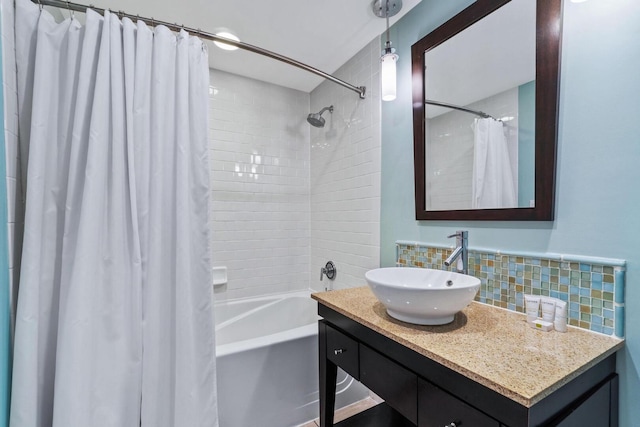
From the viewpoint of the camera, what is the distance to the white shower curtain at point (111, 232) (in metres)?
0.94

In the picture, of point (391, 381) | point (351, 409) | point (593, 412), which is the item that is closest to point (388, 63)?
point (391, 381)

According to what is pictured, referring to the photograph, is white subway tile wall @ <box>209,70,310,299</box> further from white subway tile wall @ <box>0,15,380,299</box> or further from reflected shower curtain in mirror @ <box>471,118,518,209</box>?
reflected shower curtain in mirror @ <box>471,118,518,209</box>

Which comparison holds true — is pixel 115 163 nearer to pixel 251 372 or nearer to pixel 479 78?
pixel 251 372

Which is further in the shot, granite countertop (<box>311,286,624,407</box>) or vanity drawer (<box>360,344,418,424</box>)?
vanity drawer (<box>360,344,418,424</box>)

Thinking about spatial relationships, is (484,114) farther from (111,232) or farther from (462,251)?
(111,232)

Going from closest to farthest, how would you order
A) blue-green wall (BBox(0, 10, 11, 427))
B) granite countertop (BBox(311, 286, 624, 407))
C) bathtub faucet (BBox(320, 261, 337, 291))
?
granite countertop (BBox(311, 286, 624, 407)) < blue-green wall (BBox(0, 10, 11, 427)) < bathtub faucet (BBox(320, 261, 337, 291))

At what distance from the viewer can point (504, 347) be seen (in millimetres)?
835

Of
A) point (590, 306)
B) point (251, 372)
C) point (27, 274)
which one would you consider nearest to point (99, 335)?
point (27, 274)

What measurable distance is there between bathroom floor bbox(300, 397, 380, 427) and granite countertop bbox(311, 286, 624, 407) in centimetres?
97

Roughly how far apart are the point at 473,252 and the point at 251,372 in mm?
1294

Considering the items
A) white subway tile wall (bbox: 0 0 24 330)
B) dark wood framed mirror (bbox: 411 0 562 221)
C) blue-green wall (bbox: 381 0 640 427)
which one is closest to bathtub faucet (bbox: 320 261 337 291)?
dark wood framed mirror (bbox: 411 0 562 221)

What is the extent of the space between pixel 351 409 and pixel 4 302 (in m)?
1.78

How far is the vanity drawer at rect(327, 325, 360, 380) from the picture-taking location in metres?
1.15

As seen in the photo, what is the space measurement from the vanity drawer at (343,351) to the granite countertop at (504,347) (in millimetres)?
136
